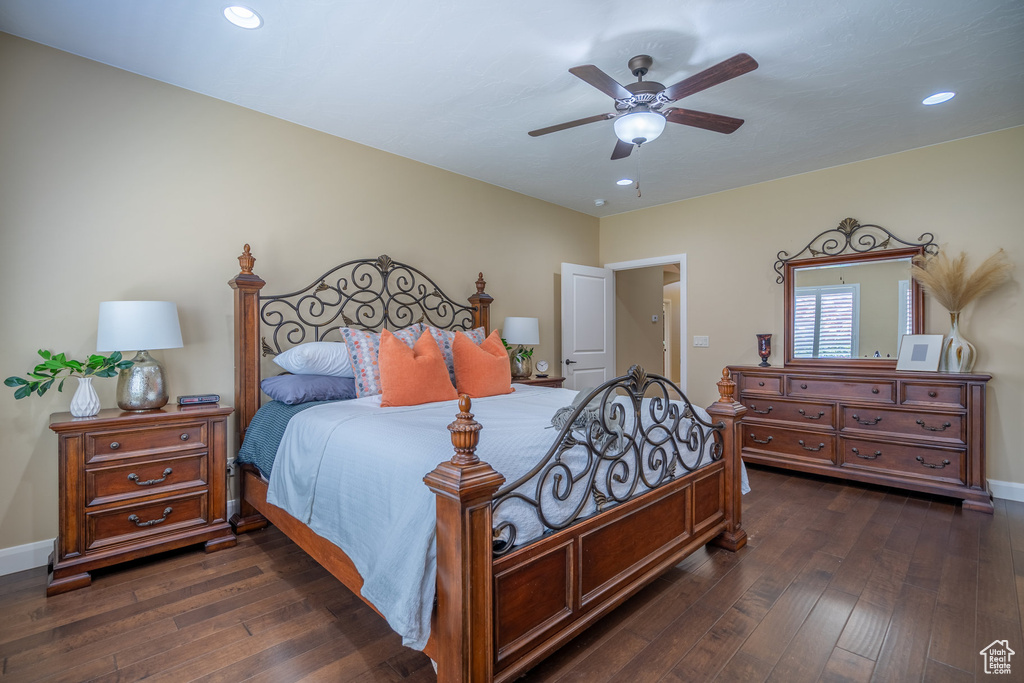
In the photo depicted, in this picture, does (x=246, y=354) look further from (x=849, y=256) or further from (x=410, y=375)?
(x=849, y=256)

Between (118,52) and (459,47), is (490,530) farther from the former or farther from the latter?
(118,52)

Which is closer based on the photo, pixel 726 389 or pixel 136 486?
pixel 136 486

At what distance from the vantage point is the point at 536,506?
1549 millimetres

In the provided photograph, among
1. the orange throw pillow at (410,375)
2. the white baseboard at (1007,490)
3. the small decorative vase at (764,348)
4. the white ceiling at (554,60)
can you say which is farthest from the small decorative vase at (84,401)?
the white baseboard at (1007,490)

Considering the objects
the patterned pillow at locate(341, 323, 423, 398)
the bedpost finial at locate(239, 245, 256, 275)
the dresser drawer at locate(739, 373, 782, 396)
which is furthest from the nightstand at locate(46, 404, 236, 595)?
the dresser drawer at locate(739, 373, 782, 396)

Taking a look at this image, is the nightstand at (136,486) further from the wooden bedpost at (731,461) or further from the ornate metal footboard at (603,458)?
the wooden bedpost at (731,461)

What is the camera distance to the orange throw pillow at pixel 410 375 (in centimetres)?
260

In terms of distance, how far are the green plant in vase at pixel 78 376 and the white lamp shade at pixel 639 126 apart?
2778mm

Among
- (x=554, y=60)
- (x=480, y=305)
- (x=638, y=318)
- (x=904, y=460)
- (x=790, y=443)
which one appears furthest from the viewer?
(x=638, y=318)

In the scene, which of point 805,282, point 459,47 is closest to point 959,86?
point 805,282

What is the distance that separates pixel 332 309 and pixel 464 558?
8.55 ft

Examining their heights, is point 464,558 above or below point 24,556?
above

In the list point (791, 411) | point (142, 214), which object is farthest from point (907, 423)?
point (142, 214)

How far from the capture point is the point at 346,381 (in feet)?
9.68
